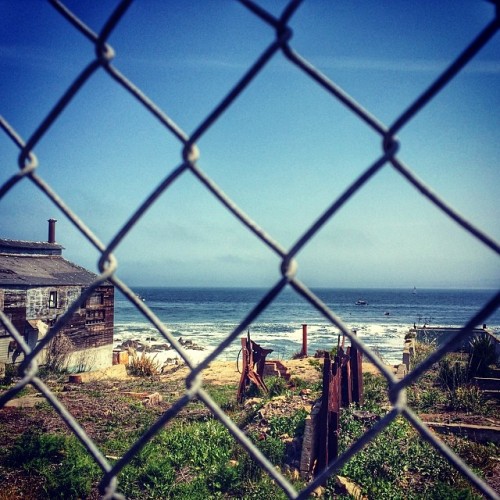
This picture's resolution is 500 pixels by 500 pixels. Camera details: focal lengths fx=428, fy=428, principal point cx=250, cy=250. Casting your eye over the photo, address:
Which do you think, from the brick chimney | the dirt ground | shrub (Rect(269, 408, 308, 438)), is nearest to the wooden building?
the brick chimney

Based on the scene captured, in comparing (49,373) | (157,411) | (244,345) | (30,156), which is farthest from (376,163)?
(49,373)

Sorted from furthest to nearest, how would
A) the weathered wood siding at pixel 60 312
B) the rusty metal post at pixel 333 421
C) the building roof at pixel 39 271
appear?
the building roof at pixel 39 271
the weathered wood siding at pixel 60 312
the rusty metal post at pixel 333 421

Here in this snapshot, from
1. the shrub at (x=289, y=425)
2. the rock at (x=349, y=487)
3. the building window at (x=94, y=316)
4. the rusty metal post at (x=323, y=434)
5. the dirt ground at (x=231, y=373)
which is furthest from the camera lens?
the building window at (x=94, y=316)

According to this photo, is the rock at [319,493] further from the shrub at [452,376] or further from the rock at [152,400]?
the rock at [152,400]

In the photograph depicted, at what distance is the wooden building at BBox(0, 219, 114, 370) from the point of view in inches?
671

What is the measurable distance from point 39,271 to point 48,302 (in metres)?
2.38

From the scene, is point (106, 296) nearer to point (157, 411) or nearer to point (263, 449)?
point (157, 411)

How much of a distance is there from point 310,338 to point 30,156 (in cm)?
3420

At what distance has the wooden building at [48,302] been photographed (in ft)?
55.9

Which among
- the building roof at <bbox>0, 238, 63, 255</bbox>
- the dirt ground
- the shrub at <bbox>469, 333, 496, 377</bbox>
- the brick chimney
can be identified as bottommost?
the dirt ground

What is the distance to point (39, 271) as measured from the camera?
20484 millimetres

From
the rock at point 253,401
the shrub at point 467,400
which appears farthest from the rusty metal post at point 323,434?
the rock at point 253,401

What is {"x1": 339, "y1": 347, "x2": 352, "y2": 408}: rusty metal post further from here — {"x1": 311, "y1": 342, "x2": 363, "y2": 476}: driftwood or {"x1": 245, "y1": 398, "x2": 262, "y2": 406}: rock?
{"x1": 245, "y1": 398, "x2": 262, "y2": 406}: rock

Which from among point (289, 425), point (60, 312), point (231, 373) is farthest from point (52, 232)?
point (289, 425)
